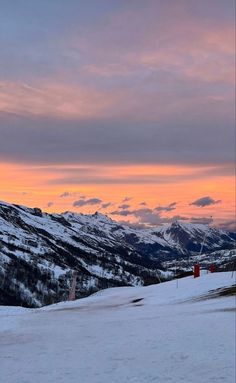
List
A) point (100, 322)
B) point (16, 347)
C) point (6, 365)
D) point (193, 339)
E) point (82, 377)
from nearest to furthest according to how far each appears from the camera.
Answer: point (82, 377) → point (6, 365) → point (193, 339) → point (16, 347) → point (100, 322)

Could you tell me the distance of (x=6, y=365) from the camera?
1402 centimetres

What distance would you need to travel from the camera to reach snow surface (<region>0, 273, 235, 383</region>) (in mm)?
12070

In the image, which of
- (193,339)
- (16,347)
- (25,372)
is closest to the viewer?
(25,372)

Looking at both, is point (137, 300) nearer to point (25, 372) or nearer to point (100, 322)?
point (100, 322)

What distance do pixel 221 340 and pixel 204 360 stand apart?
2.01 meters

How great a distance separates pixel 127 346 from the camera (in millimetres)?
15203

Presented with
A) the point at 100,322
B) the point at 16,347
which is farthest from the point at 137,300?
the point at 16,347

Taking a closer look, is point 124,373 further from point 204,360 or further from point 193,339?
point 193,339

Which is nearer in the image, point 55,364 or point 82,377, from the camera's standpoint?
point 82,377

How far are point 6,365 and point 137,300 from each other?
60.9 feet

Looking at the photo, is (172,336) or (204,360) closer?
(204,360)

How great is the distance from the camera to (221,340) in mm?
14453

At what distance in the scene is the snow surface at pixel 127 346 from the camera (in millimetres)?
12070

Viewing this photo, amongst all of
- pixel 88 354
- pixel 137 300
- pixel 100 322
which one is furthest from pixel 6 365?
pixel 137 300
